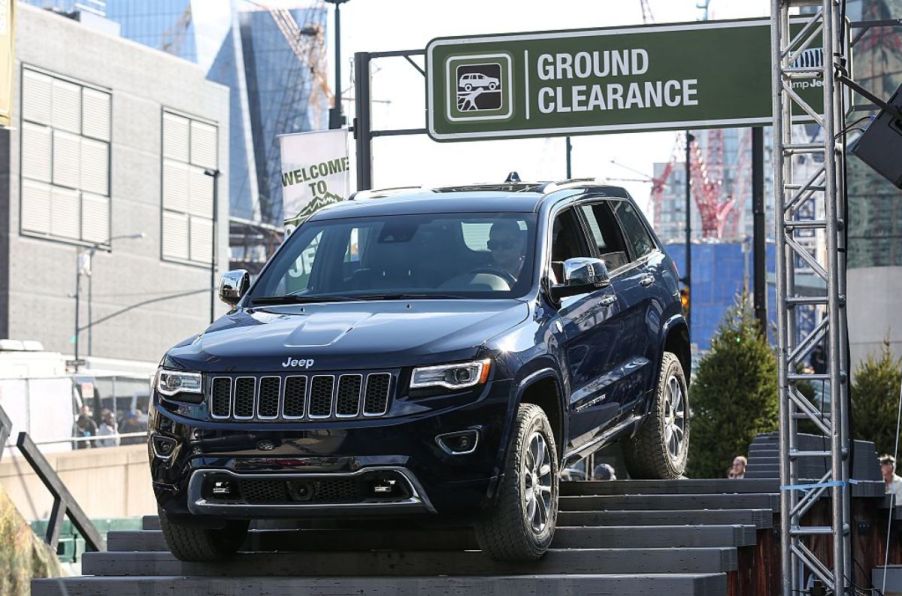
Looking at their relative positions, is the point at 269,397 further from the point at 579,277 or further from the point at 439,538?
the point at 579,277

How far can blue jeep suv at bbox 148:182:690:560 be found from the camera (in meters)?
7.22

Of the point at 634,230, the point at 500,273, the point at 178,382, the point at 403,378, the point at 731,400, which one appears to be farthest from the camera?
the point at 731,400

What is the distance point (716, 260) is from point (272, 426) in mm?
161774

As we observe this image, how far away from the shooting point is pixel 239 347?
7.62 meters

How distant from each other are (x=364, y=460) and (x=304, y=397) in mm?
402

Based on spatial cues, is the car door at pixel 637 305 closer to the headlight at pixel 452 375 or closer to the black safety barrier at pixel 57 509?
the headlight at pixel 452 375

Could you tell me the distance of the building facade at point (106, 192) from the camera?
74312 millimetres

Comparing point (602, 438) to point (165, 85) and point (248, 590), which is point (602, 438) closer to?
point (248, 590)

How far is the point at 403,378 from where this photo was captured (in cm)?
727

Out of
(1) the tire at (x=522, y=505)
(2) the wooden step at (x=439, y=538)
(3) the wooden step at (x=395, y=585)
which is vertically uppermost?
(1) the tire at (x=522, y=505)

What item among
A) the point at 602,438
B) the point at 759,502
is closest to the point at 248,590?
the point at 602,438

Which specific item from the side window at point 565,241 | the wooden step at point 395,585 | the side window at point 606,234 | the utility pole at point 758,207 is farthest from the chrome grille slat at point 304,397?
the utility pole at point 758,207

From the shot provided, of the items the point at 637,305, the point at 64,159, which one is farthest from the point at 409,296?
the point at 64,159

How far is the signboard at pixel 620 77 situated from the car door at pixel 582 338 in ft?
26.1
